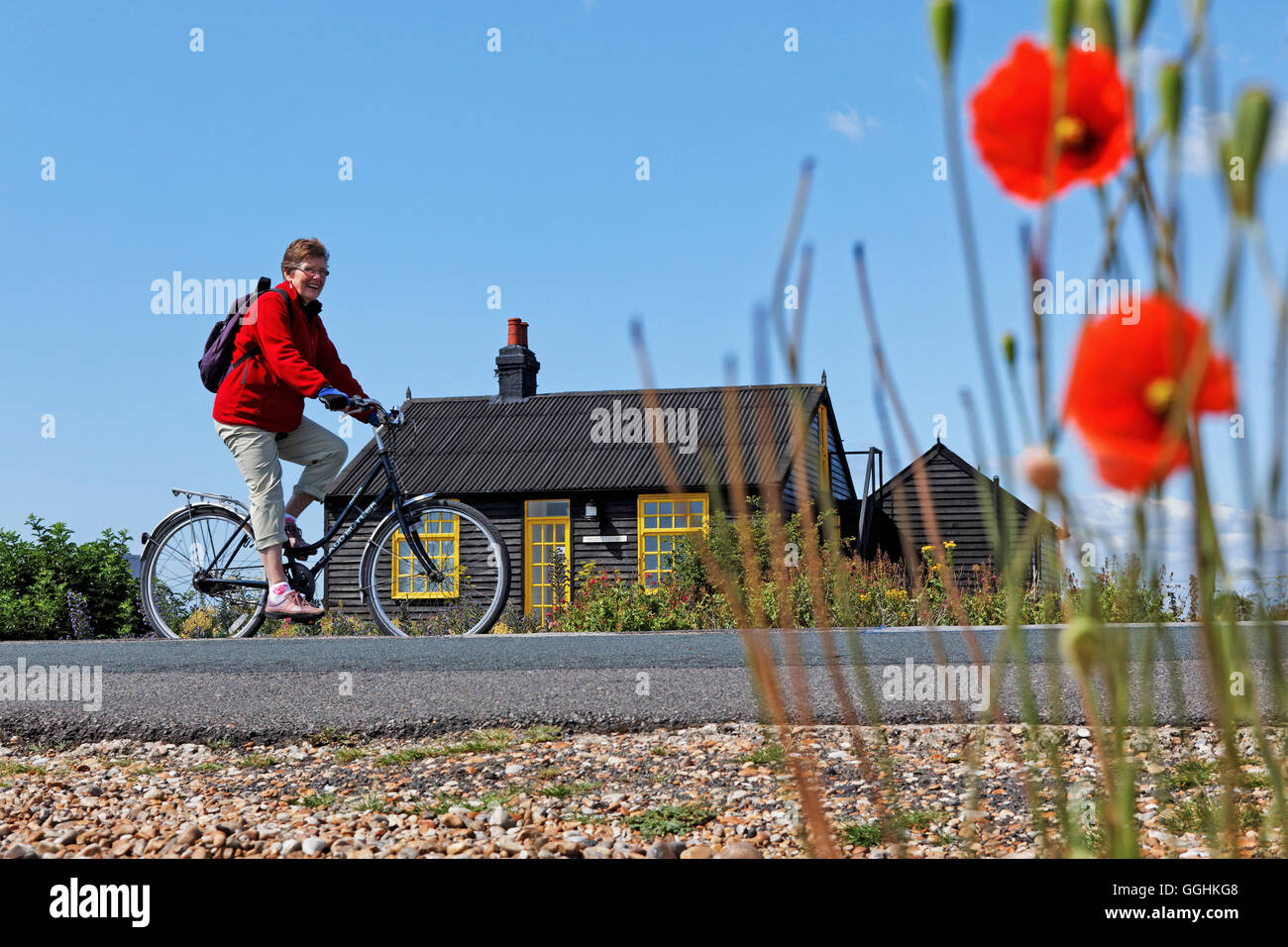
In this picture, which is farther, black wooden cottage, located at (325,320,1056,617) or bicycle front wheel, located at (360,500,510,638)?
black wooden cottage, located at (325,320,1056,617)

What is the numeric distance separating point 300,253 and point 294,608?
1.80 meters

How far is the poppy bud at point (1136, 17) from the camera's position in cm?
52

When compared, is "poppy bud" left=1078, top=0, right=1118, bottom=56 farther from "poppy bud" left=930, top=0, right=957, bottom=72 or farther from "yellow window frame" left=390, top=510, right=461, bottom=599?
"yellow window frame" left=390, top=510, right=461, bottom=599

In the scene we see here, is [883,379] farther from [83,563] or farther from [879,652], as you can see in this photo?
[83,563]

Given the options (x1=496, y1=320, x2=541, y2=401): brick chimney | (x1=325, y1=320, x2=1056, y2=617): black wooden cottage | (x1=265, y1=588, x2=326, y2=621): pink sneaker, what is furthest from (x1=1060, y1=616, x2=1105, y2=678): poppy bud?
(x1=496, y1=320, x2=541, y2=401): brick chimney

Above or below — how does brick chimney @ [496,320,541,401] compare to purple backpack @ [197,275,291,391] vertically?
above

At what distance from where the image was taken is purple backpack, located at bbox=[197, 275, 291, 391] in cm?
475

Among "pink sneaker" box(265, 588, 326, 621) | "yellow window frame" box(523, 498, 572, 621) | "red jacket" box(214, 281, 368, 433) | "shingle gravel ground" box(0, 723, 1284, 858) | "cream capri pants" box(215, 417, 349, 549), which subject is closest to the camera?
"shingle gravel ground" box(0, 723, 1284, 858)

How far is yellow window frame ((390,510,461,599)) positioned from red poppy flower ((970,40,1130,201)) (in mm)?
5145

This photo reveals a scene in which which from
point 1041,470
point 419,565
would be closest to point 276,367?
point 419,565

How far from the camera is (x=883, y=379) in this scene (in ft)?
2.69

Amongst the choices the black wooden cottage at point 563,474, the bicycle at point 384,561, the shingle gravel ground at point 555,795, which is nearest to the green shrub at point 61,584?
the black wooden cottage at point 563,474
